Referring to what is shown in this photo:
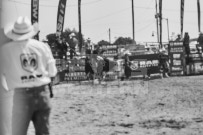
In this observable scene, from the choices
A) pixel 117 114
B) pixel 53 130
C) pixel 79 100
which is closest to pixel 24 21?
pixel 53 130

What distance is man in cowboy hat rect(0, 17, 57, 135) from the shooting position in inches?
191

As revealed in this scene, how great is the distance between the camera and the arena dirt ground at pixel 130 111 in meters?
8.16

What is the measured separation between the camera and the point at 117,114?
33.3 ft

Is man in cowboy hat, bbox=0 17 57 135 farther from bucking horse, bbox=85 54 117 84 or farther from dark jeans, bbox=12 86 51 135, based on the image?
bucking horse, bbox=85 54 117 84

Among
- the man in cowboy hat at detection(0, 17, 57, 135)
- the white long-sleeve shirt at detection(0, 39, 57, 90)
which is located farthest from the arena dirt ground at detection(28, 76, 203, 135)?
the white long-sleeve shirt at detection(0, 39, 57, 90)

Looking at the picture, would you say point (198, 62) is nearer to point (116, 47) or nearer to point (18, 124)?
point (116, 47)

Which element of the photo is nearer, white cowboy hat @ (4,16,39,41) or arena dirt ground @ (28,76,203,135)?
white cowboy hat @ (4,16,39,41)

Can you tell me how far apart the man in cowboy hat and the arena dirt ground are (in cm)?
309

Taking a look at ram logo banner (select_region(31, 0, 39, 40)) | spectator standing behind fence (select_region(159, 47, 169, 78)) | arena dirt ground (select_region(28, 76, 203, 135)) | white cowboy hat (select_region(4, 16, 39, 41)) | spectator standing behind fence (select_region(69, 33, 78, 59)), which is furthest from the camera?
spectator standing behind fence (select_region(159, 47, 169, 78))

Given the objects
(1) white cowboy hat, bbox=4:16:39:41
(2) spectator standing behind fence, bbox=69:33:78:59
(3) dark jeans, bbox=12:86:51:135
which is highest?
(2) spectator standing behind fence, bbox=69:33:78:59

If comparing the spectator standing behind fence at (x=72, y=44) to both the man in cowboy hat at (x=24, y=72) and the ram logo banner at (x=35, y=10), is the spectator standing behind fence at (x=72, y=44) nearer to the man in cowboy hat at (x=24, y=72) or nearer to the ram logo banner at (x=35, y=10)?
the ram logo banner at (x=35, y=10)

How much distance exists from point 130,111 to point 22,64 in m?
6.01

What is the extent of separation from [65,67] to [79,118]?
990 cm

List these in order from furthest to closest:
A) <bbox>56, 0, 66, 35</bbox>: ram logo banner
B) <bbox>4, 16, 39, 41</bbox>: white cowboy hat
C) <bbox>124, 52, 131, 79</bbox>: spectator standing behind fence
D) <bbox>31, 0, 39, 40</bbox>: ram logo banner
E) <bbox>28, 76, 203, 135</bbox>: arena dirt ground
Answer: <bbox>56, 0, 66, 35</bbox>: ram logo banner → <bbox>124, 52, 131, 79</bbox>: spectator standing behind fence → <bbox>31, 0, 39, 40</bbox>: ram logo banner → <bbox>28, 76, 203, 135</bbox>: arena dirt ground → <bbox>4, 16, 39, 41</bbox>: white cowboy hat
